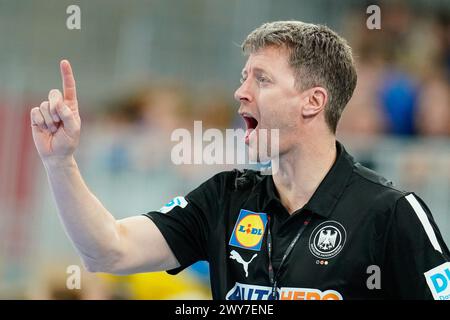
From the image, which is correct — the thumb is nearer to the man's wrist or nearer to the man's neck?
the man's wrist

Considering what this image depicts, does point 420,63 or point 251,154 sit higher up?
point 420,63

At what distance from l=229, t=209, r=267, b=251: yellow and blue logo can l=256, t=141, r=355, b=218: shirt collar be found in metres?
0.06

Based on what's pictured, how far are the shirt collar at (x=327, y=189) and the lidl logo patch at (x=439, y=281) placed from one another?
0.51 metres

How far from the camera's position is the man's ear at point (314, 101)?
3422 millimetres

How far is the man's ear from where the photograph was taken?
342 cm

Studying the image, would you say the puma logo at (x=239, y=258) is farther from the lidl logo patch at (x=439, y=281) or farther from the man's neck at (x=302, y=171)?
the lidl logo patch at (x=439, y=281)

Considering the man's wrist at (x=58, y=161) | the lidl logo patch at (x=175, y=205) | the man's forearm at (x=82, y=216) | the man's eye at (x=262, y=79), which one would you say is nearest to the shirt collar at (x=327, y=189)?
the lidl logo patch at (x=175, y=205)

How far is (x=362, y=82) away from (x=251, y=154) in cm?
400

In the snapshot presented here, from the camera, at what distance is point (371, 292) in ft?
9.95

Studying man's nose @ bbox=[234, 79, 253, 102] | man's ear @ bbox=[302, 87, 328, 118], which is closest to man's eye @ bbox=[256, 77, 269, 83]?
man's nose @ bbox=[234, 79, 253, 102]

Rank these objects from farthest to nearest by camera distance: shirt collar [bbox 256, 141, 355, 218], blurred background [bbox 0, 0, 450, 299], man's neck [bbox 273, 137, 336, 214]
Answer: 1. blurred background [bbox 0, 0, 450, 299]
2. man's neck [bbox 273, 137, 336, 214]
3. shirt collar [bbox 256, 141, 355, 218]

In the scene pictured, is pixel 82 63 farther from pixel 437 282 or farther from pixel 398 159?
pixel 437 282

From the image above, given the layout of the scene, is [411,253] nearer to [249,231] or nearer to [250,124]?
[249,231]
